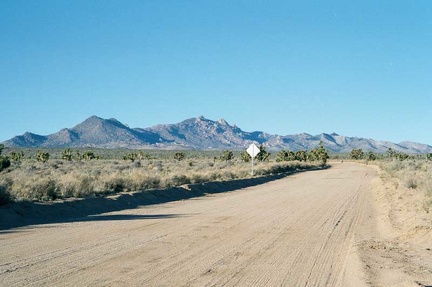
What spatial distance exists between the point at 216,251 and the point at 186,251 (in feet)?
2.21

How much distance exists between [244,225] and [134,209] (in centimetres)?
630

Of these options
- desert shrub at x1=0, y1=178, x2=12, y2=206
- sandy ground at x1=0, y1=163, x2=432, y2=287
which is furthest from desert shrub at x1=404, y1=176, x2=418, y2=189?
desert shrub at x1=0, y1=178, x2=12, y2=206

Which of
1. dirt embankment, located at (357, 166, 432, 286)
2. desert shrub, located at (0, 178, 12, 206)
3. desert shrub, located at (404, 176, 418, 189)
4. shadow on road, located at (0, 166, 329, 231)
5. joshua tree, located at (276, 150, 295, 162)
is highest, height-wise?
joshua tree, located at (276, 150, 295, 162)

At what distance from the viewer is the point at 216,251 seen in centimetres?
1127

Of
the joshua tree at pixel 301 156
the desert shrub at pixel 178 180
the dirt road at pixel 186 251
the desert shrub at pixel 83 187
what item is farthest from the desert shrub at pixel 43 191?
the joshua tree at pixel 301 156

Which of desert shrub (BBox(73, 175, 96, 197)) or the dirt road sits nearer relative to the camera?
the dirt road

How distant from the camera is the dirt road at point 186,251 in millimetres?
8719

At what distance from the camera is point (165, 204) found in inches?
907

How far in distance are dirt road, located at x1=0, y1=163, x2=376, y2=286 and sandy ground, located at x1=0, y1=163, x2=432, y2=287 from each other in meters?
0.02

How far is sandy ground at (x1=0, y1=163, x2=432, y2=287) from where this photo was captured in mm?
8734

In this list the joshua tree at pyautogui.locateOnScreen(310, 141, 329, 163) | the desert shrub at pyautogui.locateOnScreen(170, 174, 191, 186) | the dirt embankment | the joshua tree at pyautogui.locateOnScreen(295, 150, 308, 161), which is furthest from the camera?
the joshua tree at pyautogui.locateOnScreen(295, 150, 308, 161)

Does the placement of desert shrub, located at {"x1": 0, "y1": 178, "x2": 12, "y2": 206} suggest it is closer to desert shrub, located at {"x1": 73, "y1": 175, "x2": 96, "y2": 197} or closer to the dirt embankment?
desert shrub, located at {"x1": 73, "y1": 175, "x2": 96, "y2": 197}

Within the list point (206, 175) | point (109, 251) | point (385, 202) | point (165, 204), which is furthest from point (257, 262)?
point (206, 175)

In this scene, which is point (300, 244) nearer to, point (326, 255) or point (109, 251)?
point (326, 255)
